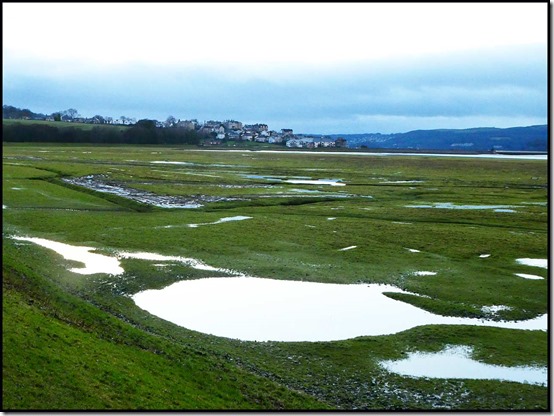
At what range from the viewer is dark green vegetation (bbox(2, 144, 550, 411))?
18875 millimetres

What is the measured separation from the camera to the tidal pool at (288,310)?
27547 mm

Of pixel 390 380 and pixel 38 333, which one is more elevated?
pixel 38 333

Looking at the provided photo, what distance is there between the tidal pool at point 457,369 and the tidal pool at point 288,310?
3.22 meters

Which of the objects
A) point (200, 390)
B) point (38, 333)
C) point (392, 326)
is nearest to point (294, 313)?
point (392, 326)

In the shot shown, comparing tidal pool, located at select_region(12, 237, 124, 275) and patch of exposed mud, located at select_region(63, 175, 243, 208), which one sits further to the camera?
patch of exposed mud, located at select_region(63, 175, 243, 208)

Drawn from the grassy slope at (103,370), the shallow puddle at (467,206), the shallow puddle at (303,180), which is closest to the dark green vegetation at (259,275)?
the grassy slope at (103,370)

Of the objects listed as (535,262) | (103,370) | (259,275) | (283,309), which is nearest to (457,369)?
(283,309)

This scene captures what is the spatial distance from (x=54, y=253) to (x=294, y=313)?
18556 millimetres

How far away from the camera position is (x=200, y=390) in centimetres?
1964

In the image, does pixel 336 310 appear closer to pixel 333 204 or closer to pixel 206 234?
pixel 206 234

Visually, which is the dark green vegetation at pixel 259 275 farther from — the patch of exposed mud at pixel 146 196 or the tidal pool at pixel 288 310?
the patch of exposed mud at pixel 146 196

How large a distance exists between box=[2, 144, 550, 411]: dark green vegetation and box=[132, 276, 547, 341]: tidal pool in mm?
1032

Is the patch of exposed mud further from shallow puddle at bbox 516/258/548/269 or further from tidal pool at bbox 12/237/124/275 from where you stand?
shallow puddle at bbox 516/258/548/269

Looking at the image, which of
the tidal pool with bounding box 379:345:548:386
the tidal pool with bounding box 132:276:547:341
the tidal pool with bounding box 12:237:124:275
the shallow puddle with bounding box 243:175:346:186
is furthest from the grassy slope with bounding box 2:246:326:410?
the shallow puddle with bounding box 243:175:346:186
